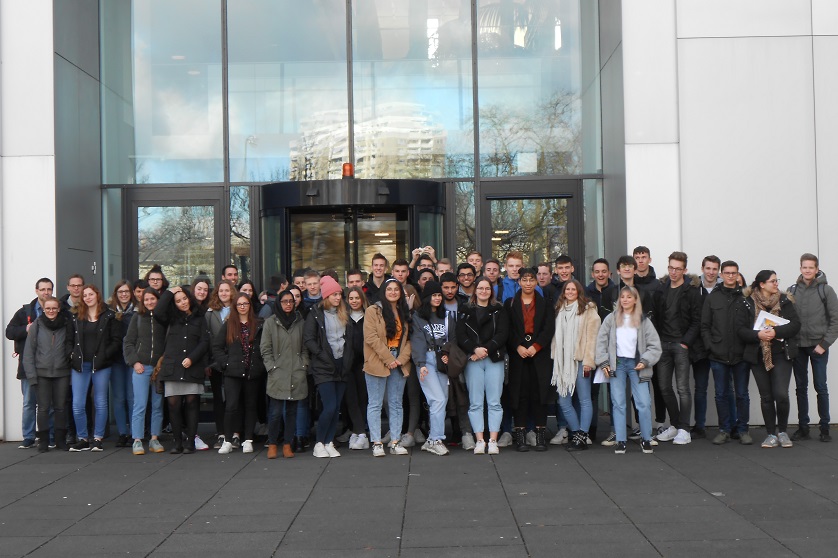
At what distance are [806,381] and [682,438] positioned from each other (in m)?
1.52

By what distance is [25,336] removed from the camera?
11.0 m

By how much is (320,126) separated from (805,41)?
6.45m

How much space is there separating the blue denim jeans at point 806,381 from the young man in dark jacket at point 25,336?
28.0 feet

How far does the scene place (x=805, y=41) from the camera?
38.2ft

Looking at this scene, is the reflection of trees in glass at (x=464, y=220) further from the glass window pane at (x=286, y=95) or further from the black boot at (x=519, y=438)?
the black boot at (x=519, y=438)

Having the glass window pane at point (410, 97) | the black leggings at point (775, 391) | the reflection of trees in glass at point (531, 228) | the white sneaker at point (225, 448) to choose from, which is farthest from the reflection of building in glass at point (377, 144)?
the black leggings at point (775, 391)

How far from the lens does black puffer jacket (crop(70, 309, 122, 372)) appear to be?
422 inches

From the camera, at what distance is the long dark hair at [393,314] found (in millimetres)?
9953

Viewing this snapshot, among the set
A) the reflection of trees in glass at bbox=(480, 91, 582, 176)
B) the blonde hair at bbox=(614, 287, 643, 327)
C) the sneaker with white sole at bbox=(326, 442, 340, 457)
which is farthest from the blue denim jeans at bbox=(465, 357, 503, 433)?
the reflection of trees in glass at bbox=(480, 91, 582, 176)

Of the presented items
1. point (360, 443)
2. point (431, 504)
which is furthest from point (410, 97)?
point (431, 504)

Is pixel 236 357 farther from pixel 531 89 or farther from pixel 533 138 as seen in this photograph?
pixel 531 89

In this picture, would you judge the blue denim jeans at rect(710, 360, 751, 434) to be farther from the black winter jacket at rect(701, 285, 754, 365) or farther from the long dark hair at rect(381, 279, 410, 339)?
the long dark hair at rect(381, 279, 410, 339)

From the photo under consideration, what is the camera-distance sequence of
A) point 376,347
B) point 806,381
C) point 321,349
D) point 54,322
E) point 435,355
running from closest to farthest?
point 376,347, point 321,349, point 435,355, point 806,381, point 54,322

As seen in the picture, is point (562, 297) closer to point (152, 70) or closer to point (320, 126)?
point (320, 126)
